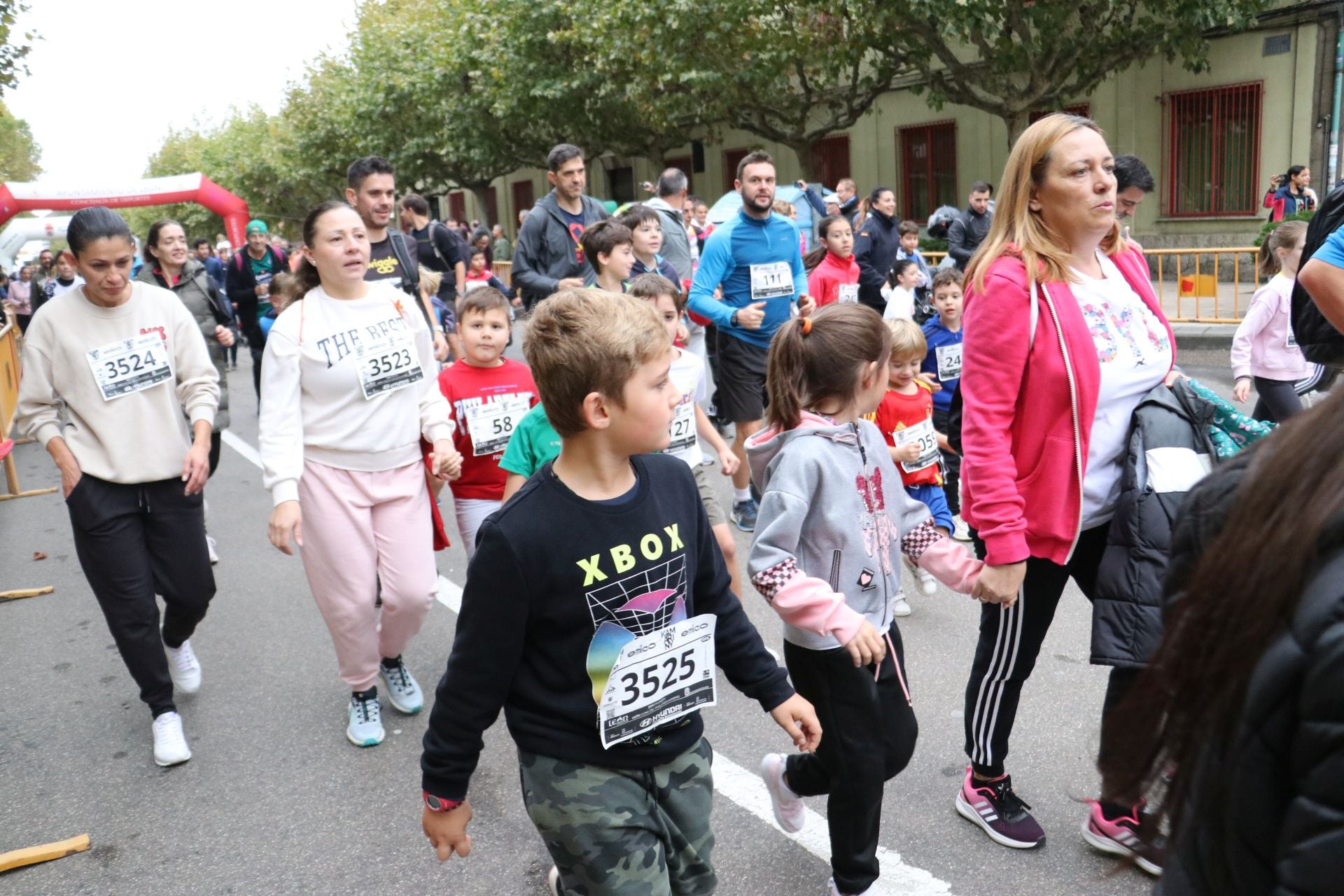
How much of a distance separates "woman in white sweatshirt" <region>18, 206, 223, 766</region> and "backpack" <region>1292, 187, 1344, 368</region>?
3.60 metres

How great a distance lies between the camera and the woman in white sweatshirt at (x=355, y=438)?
3.90m

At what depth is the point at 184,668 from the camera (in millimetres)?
4699

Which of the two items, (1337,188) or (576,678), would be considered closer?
(576,678)

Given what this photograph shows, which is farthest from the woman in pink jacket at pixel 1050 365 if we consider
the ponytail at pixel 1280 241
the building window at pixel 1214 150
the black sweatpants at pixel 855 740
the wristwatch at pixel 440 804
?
the building window at pixel 1214 150

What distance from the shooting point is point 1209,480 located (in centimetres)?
127

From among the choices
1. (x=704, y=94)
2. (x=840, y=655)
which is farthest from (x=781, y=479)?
(x=704, y=94)

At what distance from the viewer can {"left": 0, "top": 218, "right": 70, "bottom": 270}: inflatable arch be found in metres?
33.7

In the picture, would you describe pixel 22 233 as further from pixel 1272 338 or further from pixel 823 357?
pixel 823 357

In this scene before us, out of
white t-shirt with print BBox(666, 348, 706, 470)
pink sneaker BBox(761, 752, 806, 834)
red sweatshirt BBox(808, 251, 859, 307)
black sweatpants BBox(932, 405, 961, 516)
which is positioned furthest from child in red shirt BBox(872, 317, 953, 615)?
red sweatshirt BBox(808, 251, 859, 307)

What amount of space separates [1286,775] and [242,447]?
10.5 m

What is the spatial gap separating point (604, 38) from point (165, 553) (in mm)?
20771

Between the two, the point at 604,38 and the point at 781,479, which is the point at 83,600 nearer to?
the point at 781,479

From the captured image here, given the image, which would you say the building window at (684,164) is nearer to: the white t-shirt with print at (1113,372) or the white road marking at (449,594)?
the white road marking at (449,594)

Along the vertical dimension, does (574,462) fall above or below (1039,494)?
above
